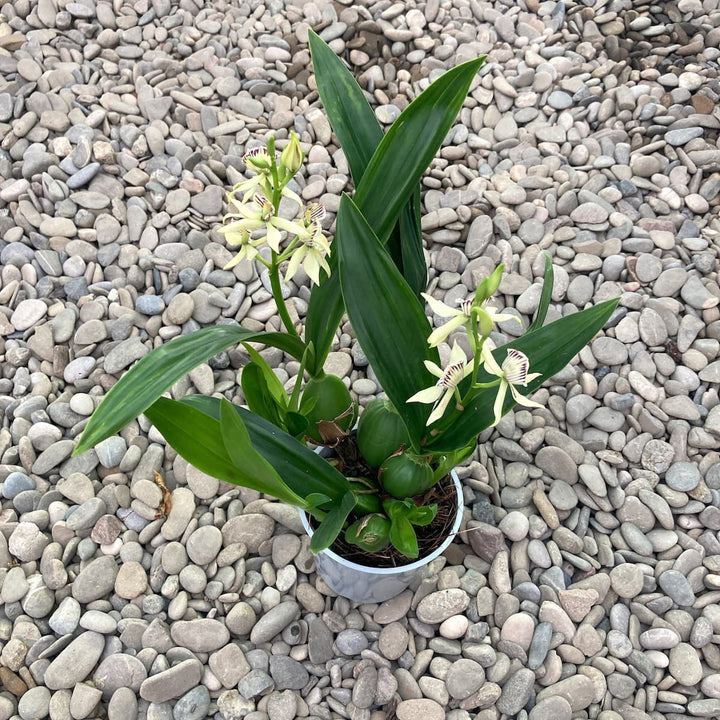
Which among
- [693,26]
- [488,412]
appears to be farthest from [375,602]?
[693,26]

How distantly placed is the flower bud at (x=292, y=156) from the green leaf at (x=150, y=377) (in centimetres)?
21

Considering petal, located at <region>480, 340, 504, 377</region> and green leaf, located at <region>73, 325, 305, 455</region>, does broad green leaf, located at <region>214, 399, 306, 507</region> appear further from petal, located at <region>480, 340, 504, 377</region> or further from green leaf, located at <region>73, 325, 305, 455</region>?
petal, located at <region>480, 340, 504, 377</region>

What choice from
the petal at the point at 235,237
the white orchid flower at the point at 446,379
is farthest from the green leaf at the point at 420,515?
the petal at the point at 235,237

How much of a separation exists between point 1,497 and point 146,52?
4.26ft

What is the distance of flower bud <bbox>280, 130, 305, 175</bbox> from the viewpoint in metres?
0.81

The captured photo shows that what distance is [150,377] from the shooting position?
0.76 m

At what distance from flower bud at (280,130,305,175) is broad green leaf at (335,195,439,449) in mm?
80

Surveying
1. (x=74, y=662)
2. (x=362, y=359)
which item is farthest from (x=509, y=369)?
(x=74, y=662)

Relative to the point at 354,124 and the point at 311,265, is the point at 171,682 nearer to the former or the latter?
the point at 311,265

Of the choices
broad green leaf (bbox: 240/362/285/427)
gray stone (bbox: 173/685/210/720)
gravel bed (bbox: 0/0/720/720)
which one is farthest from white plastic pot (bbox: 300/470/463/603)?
gray stone (bbox: 173/685/210/720)

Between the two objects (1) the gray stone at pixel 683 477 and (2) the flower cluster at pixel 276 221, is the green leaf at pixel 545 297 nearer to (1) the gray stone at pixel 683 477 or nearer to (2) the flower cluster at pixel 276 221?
(2) the flower cluster at pixel 276 221

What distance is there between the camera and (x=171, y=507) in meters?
1.30

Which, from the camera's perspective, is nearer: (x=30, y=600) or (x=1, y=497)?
(x=30, y=600)

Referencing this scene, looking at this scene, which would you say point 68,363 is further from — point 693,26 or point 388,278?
point 693,26
